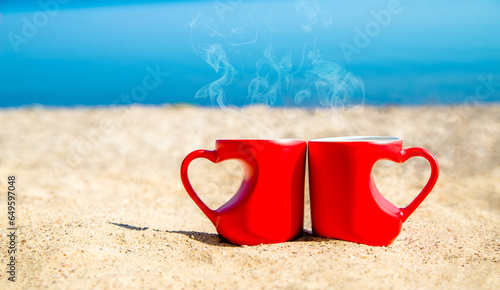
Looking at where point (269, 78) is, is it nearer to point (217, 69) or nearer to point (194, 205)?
point (217, 69)

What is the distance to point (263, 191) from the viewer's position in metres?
2.05

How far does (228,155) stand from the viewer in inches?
81.0

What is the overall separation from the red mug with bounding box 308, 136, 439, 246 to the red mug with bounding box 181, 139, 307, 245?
15 cm

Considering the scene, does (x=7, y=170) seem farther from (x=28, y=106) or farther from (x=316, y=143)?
(x=28, y=106)

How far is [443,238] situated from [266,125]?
348cm

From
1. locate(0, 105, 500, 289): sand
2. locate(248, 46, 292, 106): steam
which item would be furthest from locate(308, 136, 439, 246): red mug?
locate(248, 46, 292, 106): steam

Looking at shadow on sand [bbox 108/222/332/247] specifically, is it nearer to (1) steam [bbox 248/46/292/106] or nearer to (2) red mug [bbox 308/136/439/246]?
(2) red mug [bbox 308/136/439/246]

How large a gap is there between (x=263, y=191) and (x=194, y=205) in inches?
51.4

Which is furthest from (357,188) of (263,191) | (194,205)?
(194,205)

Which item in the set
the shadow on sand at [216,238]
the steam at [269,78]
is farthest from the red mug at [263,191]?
the steam at [269,78]

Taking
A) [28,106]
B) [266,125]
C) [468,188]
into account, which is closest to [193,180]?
[266,125]

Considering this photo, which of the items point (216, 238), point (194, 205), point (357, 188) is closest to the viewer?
point (357, 188)

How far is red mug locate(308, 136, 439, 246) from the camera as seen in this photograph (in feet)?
6.58

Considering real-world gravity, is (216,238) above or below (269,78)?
below
